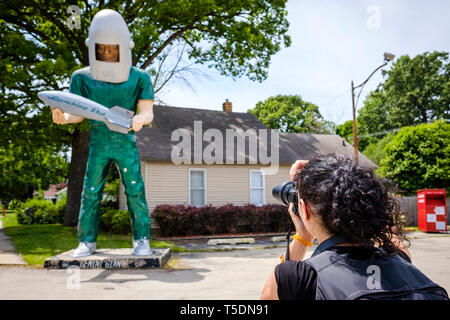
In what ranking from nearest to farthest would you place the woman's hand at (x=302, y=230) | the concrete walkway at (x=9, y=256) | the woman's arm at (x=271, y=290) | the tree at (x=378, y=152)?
the woman's arm at (x=271, y=290) → the woman's hand at (x=302, y=230) → the concrete walkway at (x=9, y=256) → the tree at (x=378, y=152)

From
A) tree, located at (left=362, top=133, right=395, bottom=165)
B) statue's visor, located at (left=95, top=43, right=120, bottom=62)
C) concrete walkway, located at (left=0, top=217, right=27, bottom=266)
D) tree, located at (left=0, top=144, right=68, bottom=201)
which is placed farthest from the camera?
tree, located at (left=0, top=144, right=68, bottom=201)

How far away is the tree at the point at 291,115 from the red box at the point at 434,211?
979 inches

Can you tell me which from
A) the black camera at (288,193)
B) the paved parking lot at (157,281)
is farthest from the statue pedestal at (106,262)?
the black camera at (288,193)

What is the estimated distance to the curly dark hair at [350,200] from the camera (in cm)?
142

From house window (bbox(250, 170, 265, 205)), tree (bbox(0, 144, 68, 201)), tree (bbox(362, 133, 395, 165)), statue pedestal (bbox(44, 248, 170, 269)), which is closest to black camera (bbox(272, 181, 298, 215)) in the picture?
statue pedestal (bbox(44, 248, 170, 269))

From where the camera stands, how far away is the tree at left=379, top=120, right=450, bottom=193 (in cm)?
1792

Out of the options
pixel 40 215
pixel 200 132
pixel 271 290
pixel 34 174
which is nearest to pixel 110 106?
pixel 271 290

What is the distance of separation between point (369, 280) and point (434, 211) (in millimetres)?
15509

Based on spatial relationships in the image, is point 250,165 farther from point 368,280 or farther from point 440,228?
point 368,280

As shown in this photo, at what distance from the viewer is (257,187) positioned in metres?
15.6

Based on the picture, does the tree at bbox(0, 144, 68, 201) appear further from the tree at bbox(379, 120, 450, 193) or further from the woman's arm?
the woman's arm

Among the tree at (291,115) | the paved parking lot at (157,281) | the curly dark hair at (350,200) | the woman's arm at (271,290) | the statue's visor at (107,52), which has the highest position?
the tree at (291,115)

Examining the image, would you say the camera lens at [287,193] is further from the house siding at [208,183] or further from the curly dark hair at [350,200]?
the house siding at [208,183]

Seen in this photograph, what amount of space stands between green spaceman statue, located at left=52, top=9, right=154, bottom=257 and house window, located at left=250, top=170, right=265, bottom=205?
29.8 ft
